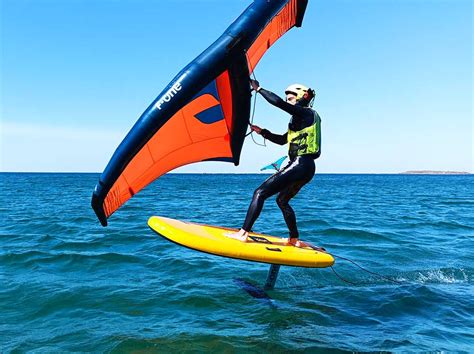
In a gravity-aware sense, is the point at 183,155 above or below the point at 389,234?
above

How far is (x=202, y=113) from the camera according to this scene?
648 centimetres

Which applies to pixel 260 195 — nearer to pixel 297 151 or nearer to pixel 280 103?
pixel 297 151

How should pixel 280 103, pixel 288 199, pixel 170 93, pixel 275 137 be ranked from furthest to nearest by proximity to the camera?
pixel 275 137 → pixel 288 199 → pixel 280 103 → pixel 170 93

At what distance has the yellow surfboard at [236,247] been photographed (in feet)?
17.1

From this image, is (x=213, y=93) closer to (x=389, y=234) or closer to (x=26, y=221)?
(x=389, y=234)

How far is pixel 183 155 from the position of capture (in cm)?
682

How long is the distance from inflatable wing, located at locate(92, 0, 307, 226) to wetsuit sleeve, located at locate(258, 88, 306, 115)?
604 millimetres

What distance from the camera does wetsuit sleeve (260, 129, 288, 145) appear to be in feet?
20.7

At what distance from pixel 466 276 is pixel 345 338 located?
4998 mm

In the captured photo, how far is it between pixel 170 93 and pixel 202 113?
174cm

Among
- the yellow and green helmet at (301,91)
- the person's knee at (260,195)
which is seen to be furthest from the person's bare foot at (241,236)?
the yellow and green helmet at (301,91)

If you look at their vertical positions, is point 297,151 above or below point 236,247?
above

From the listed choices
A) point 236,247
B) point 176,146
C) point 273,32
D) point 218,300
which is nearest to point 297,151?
point 236,247

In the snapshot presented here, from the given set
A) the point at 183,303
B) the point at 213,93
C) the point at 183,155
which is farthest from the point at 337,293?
the point at 213,93
